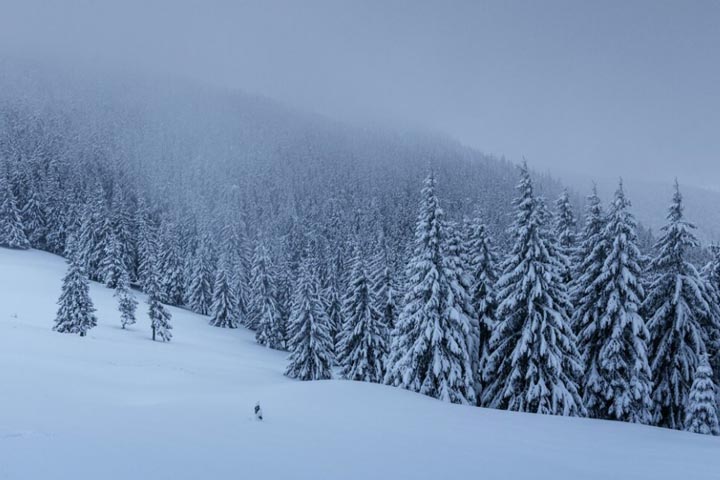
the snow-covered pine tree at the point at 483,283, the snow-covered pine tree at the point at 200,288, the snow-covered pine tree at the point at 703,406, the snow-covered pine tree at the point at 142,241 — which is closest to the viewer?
the snow-covered pine tree at the point at 703,406

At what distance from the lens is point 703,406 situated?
19359 millimetres

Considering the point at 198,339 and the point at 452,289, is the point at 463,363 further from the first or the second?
the point at 198,339

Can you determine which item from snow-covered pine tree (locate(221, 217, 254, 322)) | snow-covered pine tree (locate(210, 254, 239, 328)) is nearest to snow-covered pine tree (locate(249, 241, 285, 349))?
snow-covered pine tree (locate(210, 254, 239, 328))

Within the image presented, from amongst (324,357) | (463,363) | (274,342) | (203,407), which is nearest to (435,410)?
(463,363)

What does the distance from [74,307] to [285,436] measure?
35.6 metres

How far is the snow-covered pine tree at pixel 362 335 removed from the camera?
34906mm

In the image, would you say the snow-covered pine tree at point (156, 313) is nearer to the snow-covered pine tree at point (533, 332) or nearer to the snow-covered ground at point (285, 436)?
the snow-covered ground at point (285, 436)

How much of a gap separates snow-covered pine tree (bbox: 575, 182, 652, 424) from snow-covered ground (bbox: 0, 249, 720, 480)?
5.85 m

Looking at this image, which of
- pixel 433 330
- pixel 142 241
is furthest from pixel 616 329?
pixel 142 241

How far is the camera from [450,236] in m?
25.7

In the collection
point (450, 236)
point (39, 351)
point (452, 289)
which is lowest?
point (39, 351)

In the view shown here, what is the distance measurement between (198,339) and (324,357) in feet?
59.9

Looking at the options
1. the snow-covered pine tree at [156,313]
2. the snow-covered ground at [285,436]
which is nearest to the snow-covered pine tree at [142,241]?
the snow-covered pine tree at [156,313]

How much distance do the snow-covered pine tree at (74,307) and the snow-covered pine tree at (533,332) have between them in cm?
3502
